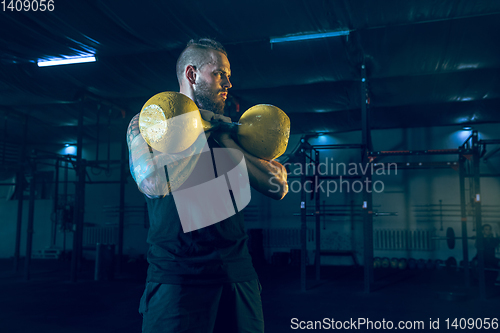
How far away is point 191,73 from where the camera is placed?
0.97 metres

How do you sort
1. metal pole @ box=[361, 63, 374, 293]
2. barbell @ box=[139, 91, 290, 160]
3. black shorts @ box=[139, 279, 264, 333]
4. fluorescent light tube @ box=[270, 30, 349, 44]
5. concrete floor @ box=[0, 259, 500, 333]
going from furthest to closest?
metal pole @ box=[361, 63, 374, 293]
fluorescent light tube @ box=[270, 30, 349, 44]
concrete floor @ box=[0, 259, 500, 333]
black shorts @ box=[139, 279, 264, 333]
barbell @ box=[139, 91, 290, 160]

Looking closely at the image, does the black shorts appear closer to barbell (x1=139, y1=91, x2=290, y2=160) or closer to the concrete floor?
barbell (x1=139, y1=91, x2=290, y2=160)

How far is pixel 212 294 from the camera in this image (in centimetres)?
92

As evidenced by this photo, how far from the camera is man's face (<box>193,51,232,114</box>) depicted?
0.96 m

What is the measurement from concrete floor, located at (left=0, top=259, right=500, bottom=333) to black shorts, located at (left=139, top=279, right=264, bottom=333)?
2276 millimetres

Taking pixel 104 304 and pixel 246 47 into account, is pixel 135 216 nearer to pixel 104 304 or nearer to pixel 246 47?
pixel 104 304

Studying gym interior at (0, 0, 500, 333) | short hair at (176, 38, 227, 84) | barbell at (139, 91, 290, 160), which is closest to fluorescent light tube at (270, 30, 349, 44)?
gym interior at (0, 0, 500, 333)

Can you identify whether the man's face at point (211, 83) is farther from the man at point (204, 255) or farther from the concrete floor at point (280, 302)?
the concrete floor at point (280, 302)

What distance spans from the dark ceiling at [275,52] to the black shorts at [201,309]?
290 cm

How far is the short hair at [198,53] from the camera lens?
A: 0.96m

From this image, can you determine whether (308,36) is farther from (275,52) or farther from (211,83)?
(211,83)

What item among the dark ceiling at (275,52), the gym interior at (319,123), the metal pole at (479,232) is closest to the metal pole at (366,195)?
the gym interior at (319,123)

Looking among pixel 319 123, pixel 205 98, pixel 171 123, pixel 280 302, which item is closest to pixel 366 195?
pixel 280 302

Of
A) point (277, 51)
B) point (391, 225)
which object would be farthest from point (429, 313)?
point (391, 225)
